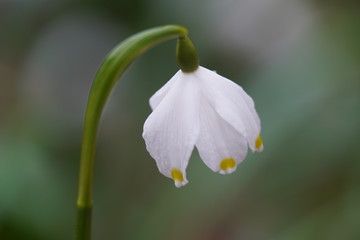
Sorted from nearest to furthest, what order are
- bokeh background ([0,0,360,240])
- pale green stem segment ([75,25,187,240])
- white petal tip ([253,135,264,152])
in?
A: 1. pale green stem segment ([75,25,187,240])
2. white petal tip ([253,135,264,152])
3. bokeh background ([0,0,360,240])

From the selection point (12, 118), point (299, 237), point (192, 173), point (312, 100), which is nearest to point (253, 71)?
point (312, 100)

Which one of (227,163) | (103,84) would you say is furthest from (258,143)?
(103,84)

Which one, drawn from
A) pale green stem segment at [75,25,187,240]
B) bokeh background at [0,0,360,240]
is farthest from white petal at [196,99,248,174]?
bokeh background at [0,0,360,240]

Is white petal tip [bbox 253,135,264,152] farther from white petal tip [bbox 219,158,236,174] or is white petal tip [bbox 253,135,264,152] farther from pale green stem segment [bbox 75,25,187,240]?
pale green stem segment [bbox 75,25,187,240]

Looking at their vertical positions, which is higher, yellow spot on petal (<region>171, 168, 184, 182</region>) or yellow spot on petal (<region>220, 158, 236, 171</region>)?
yellow spot on petal (<region>220, 158, 236, 171</region>)

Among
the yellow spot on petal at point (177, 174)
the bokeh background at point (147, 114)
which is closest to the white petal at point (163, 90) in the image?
the yellow spot on petal at point (177, 174)

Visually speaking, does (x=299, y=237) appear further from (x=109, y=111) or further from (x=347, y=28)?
(x=109, y=111)
